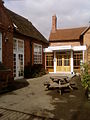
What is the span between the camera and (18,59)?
14.3 metres

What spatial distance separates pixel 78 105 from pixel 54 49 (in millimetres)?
14759

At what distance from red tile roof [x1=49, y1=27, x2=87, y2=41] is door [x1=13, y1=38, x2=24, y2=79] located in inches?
441

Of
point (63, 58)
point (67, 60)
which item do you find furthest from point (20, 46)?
point (67, 60)

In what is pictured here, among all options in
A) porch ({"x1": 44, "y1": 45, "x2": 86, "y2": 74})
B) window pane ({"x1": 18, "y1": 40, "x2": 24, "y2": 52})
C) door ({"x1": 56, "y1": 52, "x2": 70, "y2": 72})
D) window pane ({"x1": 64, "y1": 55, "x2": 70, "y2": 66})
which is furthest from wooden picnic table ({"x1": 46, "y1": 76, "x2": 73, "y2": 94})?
window pane ({"x1": 64, "y1": 55, "x2": 70, "y2": 66})

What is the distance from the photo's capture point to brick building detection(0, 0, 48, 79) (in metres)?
11.4

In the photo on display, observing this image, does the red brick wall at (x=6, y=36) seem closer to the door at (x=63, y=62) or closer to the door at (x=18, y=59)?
the door at (x=18, y=59)

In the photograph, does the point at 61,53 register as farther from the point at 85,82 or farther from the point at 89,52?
the point at 85,82

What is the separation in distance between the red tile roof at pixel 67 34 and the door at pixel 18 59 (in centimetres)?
1119

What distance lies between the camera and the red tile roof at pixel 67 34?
953 inches

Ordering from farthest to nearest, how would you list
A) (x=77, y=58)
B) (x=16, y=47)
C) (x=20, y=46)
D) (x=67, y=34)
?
(x=67, y=34)
(x=77, y=58)
(x=20, y=46)
(x=16, y=47)

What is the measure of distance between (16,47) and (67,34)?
14.1 m

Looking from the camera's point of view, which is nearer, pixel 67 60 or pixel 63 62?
pixel 67 60

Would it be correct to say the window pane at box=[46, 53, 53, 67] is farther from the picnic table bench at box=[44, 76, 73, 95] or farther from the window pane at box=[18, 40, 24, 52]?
the picnic table bench at box=[44, 76, 73, 95]

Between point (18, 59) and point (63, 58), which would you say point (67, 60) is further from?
point (18, 59)
